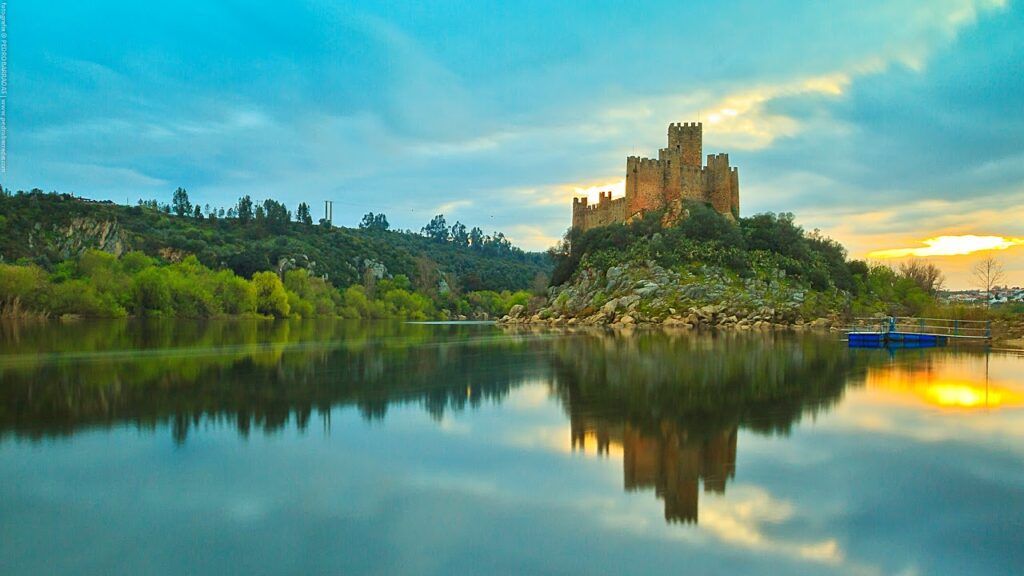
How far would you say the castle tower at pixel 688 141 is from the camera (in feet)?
239

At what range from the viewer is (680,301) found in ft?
214

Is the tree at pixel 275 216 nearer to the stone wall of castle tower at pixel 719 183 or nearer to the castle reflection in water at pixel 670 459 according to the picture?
the stone wall of castle tower at pixel 719 183

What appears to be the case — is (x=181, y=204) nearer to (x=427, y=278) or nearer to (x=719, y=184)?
(x=427, y=278)

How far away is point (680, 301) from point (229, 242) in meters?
88.4

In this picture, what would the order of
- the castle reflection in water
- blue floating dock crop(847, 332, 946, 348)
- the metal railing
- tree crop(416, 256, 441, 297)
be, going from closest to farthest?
1. the castle reflection in water
2. blue floating dock crop(847, 332, 946, 348)
3. the metal railing
4. tree crop(416, 256, 441, 297)

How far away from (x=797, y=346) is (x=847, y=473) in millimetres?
27605

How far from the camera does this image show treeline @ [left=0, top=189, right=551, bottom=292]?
89.1 meters

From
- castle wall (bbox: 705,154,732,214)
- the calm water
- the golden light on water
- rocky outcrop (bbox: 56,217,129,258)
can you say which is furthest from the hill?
rocky outcrop (bbox: 56,217,129,258)

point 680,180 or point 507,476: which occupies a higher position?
point 680,180

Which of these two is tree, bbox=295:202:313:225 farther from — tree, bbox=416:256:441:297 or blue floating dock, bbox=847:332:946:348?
blue floating dock, bbox=847:332:946:348

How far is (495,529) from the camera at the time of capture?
7.83 meters

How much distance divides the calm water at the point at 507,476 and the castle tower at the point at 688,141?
54.7 meters

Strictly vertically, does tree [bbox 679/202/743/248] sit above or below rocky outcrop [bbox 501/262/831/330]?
above

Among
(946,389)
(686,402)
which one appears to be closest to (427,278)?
(946,389)
